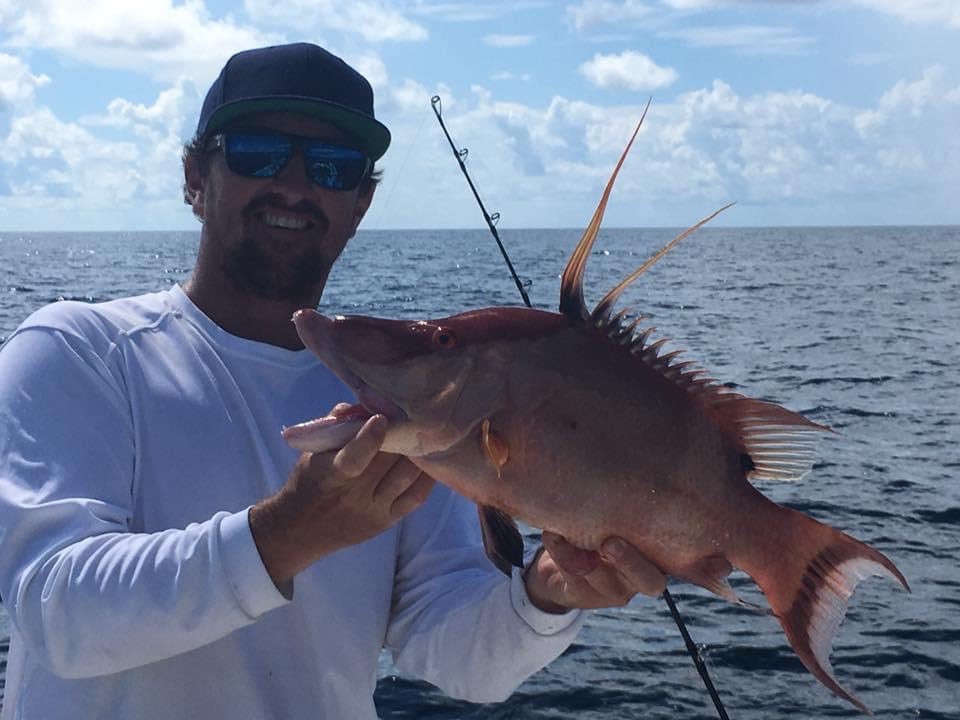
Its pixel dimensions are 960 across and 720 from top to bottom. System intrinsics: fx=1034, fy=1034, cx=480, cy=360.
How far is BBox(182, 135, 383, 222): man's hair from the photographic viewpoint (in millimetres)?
3287

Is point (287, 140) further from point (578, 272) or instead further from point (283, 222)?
point (578, 272)

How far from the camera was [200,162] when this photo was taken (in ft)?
10.9

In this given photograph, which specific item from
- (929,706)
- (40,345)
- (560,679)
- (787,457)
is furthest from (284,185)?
(929,706)

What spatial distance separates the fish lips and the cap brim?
1029 millimetres

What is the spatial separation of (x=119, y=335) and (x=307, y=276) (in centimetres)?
62

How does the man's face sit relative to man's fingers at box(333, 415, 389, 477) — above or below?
above

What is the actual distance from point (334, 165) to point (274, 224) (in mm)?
→ 261

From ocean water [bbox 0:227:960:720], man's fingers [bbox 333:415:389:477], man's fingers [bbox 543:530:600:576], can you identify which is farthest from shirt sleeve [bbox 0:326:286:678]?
ocean water [bbox 0:227:960:720]

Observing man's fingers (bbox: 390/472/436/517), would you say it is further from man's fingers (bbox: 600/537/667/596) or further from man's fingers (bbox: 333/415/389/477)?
man's fingers (bbox: 600/537/667/596)

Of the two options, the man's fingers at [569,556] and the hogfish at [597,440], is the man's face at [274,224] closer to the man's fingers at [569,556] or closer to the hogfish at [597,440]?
the hogfish at [597,440]

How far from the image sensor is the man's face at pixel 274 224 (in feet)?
10.2

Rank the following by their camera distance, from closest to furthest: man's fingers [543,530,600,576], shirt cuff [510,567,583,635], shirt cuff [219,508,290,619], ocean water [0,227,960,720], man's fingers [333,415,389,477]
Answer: man's fingers [333,415,389,477] < shirt cuff [219,508,290,619] < man's fingers [543,530,600,576] < shirt cuff [510,567,583,635] < ocean water [0,227,960,720]

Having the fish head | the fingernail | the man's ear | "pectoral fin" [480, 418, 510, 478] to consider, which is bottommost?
the fingernail

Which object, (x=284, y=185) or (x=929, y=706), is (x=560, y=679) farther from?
(x=284, y=185)
